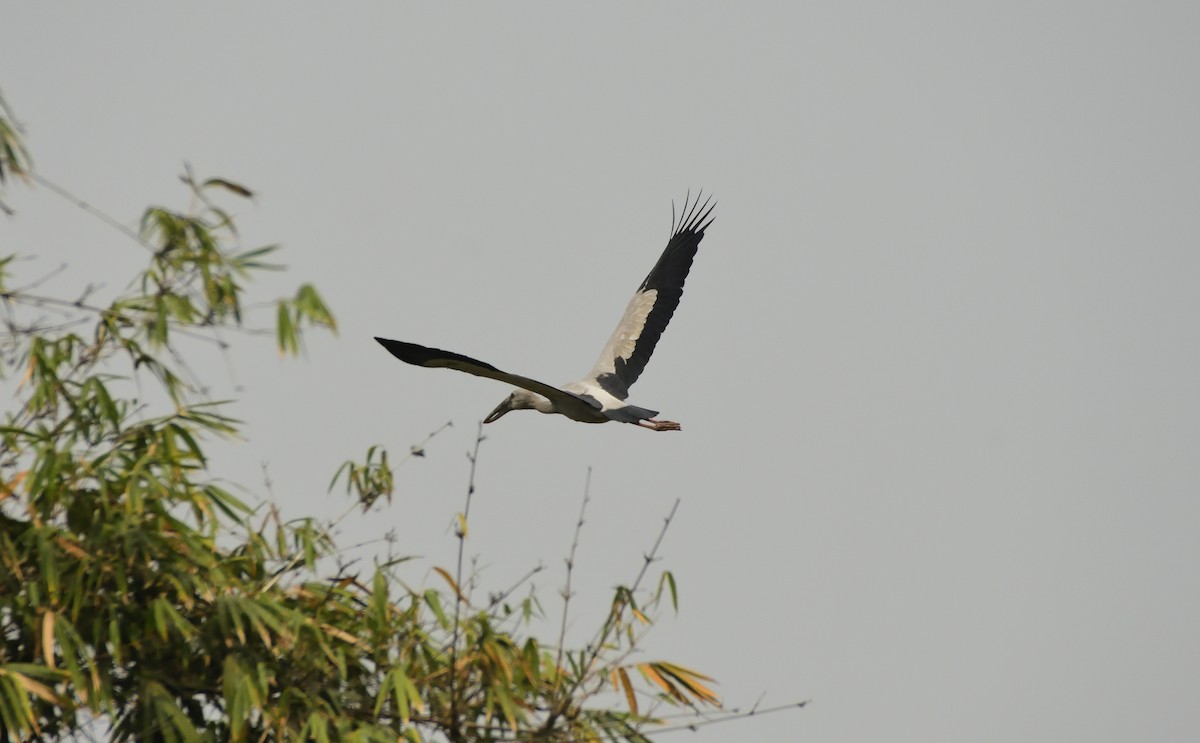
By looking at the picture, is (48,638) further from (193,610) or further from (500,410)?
(500,410)

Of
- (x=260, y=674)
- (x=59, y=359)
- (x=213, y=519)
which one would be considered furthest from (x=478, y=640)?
(x=59, y=359)

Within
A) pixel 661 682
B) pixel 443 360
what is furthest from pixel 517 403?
pixel 661 682

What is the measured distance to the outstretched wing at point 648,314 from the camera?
11273 millimetres

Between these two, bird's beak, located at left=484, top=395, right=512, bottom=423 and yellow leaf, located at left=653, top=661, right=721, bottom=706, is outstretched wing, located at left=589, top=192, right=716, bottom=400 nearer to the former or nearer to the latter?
bird's beak, located at left=484, top=395, right=512, bottom=423

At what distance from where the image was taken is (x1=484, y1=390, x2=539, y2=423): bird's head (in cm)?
1050

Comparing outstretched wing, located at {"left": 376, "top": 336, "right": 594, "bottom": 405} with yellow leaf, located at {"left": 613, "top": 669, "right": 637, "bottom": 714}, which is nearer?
yellow leaf, located at {"left": 613, "top": 669, "right": 637, "bottom": 714}

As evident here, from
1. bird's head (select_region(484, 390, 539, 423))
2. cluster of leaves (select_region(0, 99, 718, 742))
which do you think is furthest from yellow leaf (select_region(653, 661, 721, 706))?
bird's head (select_region(484, 390, 539, 423))

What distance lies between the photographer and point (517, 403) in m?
10.6

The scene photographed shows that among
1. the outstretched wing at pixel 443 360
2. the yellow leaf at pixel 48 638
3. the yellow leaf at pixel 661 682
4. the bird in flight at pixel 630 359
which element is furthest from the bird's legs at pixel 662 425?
the yellow leaf at pixel 48 638

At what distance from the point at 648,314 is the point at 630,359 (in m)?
0.47

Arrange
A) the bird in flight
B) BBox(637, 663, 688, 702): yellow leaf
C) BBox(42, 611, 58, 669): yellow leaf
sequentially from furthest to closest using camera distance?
1. the bird in flight
2. BBox(637, 663, 688, 702): yellow leaf
3. BBox(42, 611, 58, 669): yellow leaf

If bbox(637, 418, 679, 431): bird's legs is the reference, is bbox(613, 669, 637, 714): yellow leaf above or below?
→ below

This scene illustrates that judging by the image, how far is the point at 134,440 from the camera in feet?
22.4

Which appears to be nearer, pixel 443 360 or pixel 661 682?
pixel 661 682
